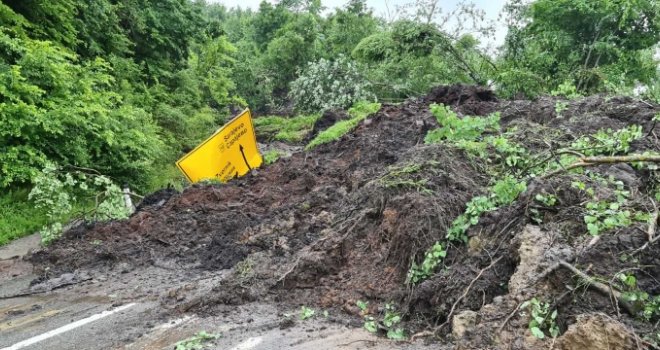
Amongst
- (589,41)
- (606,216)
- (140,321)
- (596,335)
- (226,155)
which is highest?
(589,41)

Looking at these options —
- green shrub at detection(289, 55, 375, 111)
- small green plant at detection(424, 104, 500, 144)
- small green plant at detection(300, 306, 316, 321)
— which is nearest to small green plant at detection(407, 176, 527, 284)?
small green plant at detection(300, 306, 316, 321)

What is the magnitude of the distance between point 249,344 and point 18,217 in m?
6.30

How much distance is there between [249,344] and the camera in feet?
13.3

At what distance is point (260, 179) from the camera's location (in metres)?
9.63

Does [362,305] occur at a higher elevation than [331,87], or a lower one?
lower

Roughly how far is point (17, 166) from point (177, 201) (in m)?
2.46

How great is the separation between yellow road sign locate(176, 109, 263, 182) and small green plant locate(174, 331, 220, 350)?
584cm

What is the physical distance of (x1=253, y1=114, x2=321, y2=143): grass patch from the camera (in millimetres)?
18062

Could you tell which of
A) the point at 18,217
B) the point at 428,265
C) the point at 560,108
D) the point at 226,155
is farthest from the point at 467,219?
the point at 18,217

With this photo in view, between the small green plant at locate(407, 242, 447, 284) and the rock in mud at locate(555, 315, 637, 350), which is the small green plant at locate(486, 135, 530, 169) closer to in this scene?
the small green plant at locate(407, 242, 447, 284)

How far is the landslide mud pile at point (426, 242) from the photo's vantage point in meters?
3.44

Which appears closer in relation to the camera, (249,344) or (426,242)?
(249,344)

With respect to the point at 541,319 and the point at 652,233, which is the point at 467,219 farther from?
the point at 652,233

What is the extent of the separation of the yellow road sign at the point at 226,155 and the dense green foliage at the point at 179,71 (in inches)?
45.1
